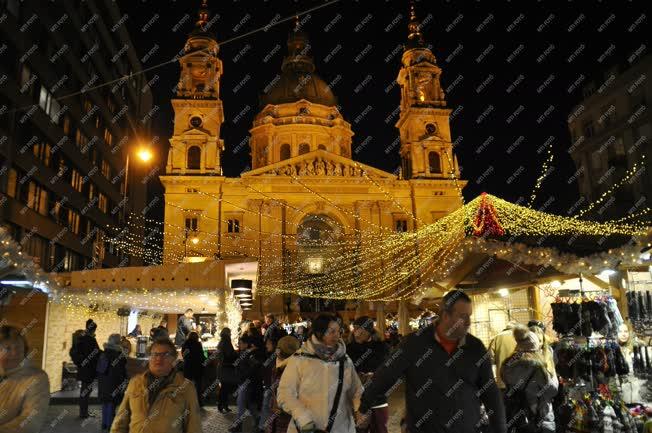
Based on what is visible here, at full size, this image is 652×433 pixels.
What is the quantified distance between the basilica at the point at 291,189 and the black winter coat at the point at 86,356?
94.8ft

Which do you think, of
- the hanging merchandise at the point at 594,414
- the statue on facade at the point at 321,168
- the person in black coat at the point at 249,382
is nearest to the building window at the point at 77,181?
the statue on facade at the point at 321,168

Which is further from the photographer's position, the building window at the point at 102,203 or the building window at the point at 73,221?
the building window at the point at 102,203

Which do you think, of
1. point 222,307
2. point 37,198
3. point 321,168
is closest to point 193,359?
point 222,307

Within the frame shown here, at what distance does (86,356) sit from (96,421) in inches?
50.3

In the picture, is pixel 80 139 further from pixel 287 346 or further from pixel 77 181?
pixel 287 346

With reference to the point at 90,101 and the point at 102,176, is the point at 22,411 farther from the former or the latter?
the point at 102,176

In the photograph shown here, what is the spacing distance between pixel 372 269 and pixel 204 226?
13.4 meters

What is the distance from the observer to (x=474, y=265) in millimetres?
14312

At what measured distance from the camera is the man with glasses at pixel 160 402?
12.9 feet

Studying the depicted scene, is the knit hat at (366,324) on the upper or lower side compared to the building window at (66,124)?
lower

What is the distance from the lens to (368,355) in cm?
683

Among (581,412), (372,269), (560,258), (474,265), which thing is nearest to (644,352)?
(560,258)

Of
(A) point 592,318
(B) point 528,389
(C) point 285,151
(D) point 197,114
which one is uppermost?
(D) point 197,114

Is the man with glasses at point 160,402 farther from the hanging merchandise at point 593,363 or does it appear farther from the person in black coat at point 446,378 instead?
the hanging merchandise at point 593,363
